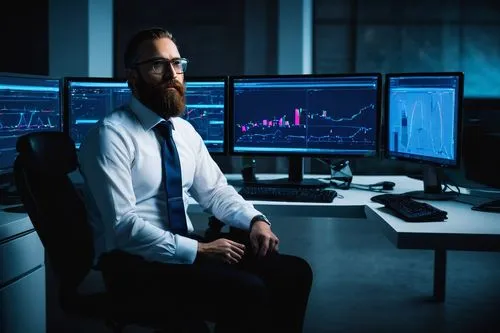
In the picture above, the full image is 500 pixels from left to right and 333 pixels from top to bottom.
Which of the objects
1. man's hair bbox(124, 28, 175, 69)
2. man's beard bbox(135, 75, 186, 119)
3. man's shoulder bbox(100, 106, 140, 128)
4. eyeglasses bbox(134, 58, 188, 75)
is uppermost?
man's hair bbox(124, 28, 175, 69)

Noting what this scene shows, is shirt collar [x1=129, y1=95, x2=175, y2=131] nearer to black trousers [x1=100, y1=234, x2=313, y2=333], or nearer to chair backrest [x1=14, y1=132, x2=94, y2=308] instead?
chair backrest [x1=14, y1=132, x2=94, y2=308]

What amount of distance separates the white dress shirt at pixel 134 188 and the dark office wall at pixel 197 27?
217 inches

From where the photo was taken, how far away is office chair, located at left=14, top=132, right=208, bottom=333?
5.98 ft

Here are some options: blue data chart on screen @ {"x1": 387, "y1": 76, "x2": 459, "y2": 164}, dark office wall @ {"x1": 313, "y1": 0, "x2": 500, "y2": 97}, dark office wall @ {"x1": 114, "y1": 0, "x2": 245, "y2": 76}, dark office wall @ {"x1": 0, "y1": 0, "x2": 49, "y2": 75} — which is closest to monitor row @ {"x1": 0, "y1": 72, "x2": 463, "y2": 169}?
blue data chart on screen @ {"x1": 387, "y1": 76, "x2": 459, "y2": 164}

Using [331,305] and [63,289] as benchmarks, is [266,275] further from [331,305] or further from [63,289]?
[331,305]

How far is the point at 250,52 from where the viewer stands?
23.0ft

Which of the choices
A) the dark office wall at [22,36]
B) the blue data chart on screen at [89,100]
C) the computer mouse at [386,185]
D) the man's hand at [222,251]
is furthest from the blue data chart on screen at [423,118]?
the dark office wall at [22,36]

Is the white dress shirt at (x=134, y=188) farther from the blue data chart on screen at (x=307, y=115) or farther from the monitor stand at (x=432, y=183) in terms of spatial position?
the monitor stand at (x=432, y=183)

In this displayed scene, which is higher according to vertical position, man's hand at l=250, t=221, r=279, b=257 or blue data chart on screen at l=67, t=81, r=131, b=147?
blue data chart on screen at l=67, t=81, r=131, b=147

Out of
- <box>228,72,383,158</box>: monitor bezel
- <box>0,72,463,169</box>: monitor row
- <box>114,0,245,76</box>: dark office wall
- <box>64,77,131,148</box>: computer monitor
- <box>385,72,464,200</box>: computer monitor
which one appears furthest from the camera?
<box>114,0,245,76</box>: dark office wall

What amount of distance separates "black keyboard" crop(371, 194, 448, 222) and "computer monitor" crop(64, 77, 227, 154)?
98 centimetres

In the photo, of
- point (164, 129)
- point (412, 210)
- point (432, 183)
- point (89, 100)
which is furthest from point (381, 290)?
point (164, 129)

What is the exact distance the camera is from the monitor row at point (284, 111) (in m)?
2.74

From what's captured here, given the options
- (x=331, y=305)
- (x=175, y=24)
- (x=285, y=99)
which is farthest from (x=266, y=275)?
(x=175, y=24)
